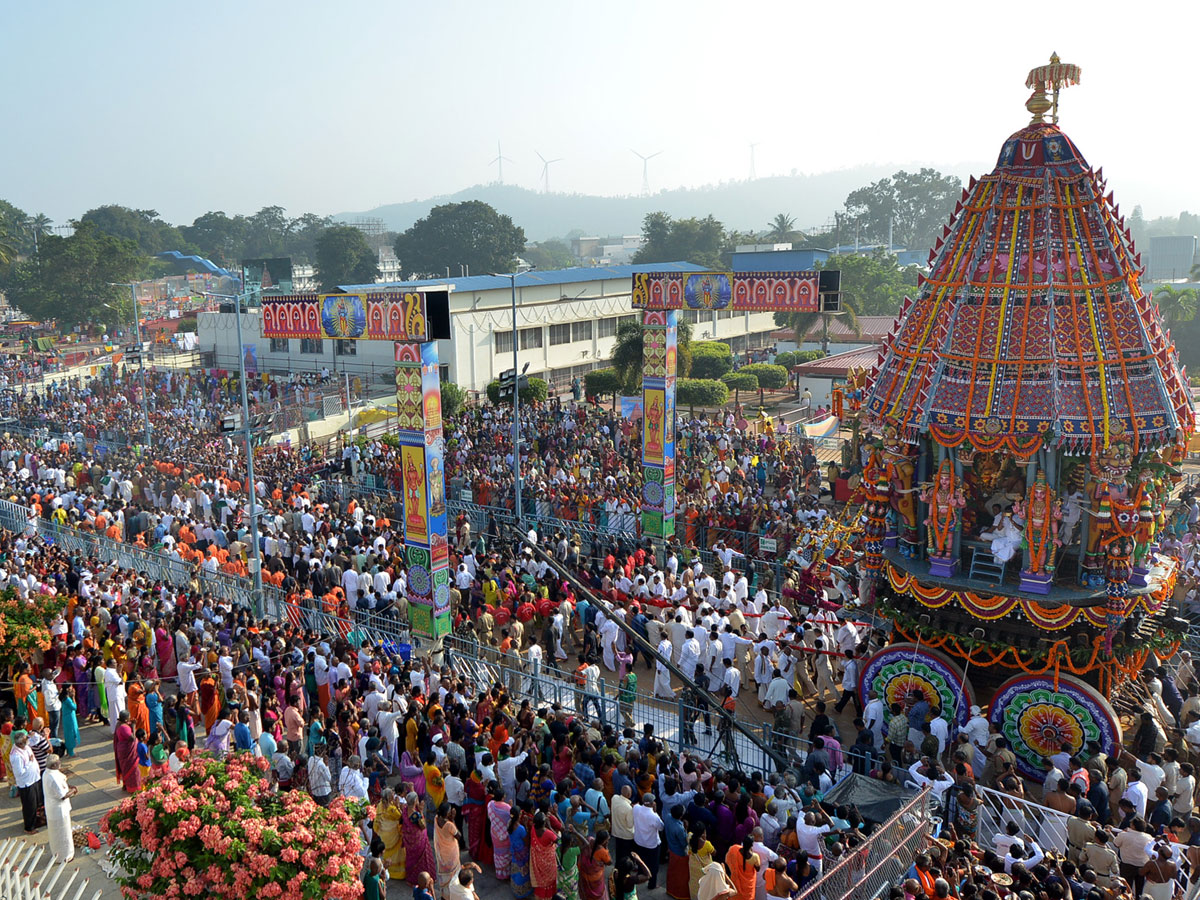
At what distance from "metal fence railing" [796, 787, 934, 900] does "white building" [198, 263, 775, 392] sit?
94.2 feet

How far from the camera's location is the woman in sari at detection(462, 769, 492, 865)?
1036 cm

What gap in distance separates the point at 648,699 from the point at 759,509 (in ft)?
21.9

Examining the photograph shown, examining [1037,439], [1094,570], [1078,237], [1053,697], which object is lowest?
[1053,697]

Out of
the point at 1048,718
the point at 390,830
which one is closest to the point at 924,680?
the point at 1048,718

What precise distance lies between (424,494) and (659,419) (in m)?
5.89

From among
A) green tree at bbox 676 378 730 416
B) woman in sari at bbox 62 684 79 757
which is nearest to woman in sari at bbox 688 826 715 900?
woman in sari at bbox 62 684 79 757

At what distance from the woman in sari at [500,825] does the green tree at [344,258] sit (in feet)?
226

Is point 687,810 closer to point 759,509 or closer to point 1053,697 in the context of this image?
point 1053,697

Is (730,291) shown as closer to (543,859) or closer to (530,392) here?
(543,859)

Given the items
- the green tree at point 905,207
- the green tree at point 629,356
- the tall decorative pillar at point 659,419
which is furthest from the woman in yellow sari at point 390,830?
the green tree at point 905,207

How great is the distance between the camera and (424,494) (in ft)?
52.7

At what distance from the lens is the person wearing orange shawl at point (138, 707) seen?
1256 cm

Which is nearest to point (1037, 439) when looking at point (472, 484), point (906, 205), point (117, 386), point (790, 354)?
point (472, 484)

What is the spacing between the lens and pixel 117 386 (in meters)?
42.7
